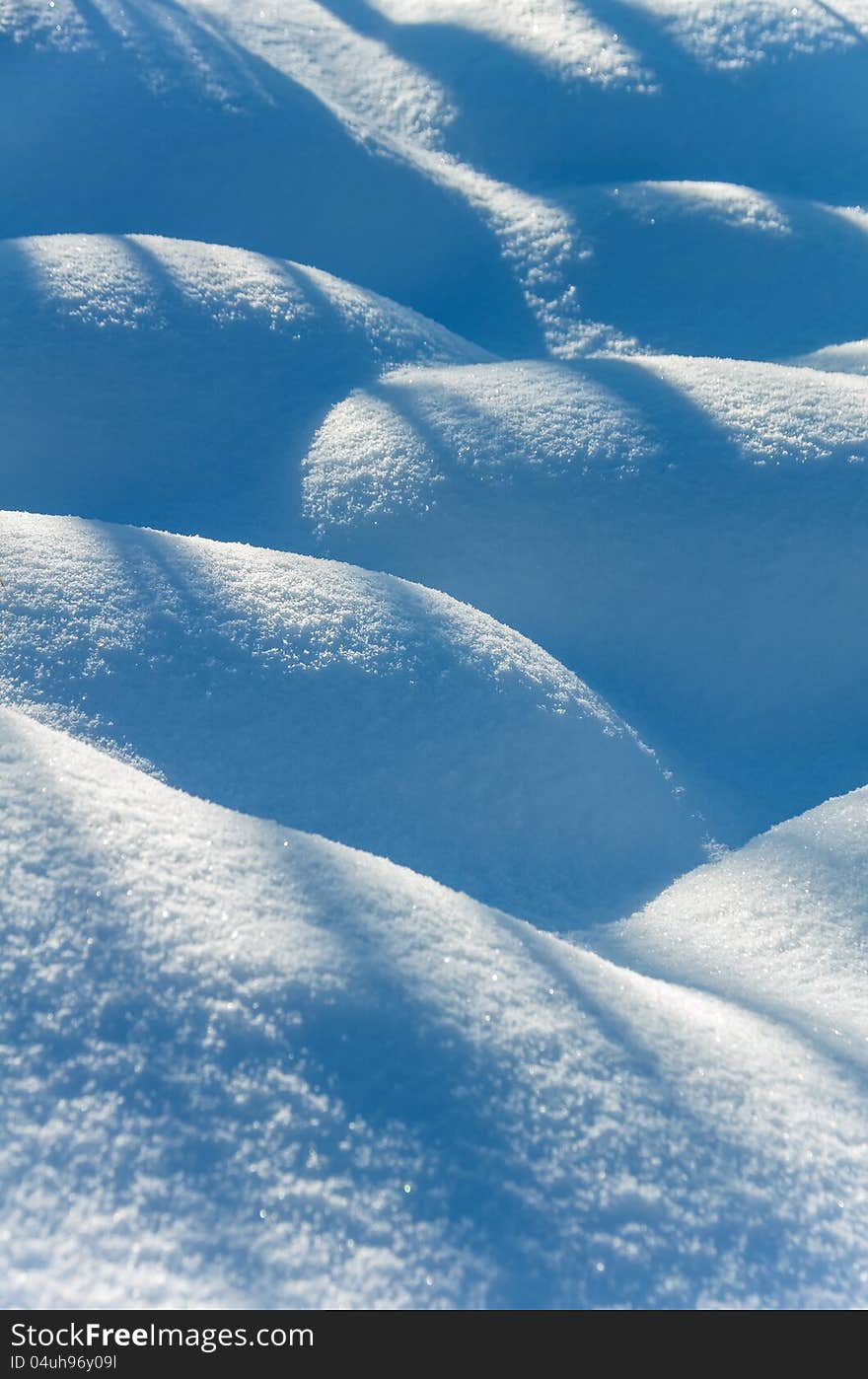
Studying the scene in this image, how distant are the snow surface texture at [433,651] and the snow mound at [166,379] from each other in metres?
0.01

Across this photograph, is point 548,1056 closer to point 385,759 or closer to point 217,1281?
point 217,1281

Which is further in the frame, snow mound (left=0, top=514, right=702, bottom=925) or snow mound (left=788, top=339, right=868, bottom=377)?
snow mound (left=788, top=339, right=868, bottom=377)

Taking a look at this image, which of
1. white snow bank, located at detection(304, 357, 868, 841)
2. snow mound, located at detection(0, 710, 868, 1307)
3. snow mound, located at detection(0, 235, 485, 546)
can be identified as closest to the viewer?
snow mound, located at detection(0, 710, 868, 1307)

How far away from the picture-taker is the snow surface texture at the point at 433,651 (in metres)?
1.08

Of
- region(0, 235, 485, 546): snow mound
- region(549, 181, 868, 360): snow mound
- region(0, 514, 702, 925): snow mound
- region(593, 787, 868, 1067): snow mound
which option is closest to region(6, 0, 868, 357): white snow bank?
region(549, 181, 868, 360): snow mound

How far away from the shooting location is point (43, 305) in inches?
94.5

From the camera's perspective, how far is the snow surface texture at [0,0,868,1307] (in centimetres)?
108

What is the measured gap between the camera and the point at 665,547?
2160 mm

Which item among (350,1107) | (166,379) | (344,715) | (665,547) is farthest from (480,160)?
(350,1107)

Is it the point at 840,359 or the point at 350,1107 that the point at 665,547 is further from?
the point at 350,1107

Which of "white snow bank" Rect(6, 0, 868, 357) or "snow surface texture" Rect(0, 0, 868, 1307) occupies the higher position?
"white snow bank" Rect(6, 0, 868, 357)

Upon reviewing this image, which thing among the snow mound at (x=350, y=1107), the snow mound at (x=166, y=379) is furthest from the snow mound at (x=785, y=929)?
the snow mound at (x=166, y=379)

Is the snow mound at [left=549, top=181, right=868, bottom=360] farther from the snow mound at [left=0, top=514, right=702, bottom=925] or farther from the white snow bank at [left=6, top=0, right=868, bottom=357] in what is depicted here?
the snow mound at [left=0, top=514, right=702, bottom=925]

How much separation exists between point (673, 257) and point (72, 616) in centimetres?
205
